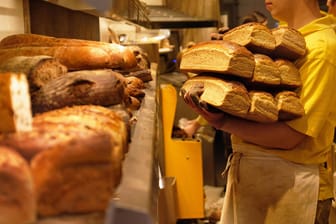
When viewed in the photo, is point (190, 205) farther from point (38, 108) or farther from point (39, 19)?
point (38, 108)

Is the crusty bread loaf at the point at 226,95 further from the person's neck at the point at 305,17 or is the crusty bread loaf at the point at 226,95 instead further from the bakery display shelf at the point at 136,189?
the bakery display shelf at the point at 136,189

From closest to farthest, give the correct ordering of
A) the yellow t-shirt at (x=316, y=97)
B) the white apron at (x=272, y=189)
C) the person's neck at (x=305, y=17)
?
the yellow t-shirt at (x=316, y=97)
the white apron at (x=272, y=189)
the person's neck at (x=305, y=17)

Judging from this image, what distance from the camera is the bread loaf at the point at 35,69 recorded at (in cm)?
90

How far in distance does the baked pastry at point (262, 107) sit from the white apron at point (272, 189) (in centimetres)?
30

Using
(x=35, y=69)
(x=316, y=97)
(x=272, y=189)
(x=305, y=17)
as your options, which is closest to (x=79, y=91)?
(x=35, y=69)

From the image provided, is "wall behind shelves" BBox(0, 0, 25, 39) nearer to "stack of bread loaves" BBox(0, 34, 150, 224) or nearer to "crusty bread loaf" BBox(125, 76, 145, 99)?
"crusty bread loaf" BBox(125, 76, 145, 99)

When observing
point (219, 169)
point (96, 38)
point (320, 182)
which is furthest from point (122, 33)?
point (320, 182)

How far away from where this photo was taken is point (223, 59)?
1.63 m

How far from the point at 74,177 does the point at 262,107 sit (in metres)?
1.19

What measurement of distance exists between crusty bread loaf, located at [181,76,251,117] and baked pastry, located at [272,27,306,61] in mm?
241

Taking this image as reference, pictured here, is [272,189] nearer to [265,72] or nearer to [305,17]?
[265,72]

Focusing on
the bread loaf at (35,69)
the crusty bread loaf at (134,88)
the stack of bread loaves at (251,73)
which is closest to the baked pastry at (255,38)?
the stack of bread loaves at (251,73)

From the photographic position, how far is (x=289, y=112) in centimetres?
175

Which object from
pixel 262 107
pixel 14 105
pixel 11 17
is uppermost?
pixel 11 17
